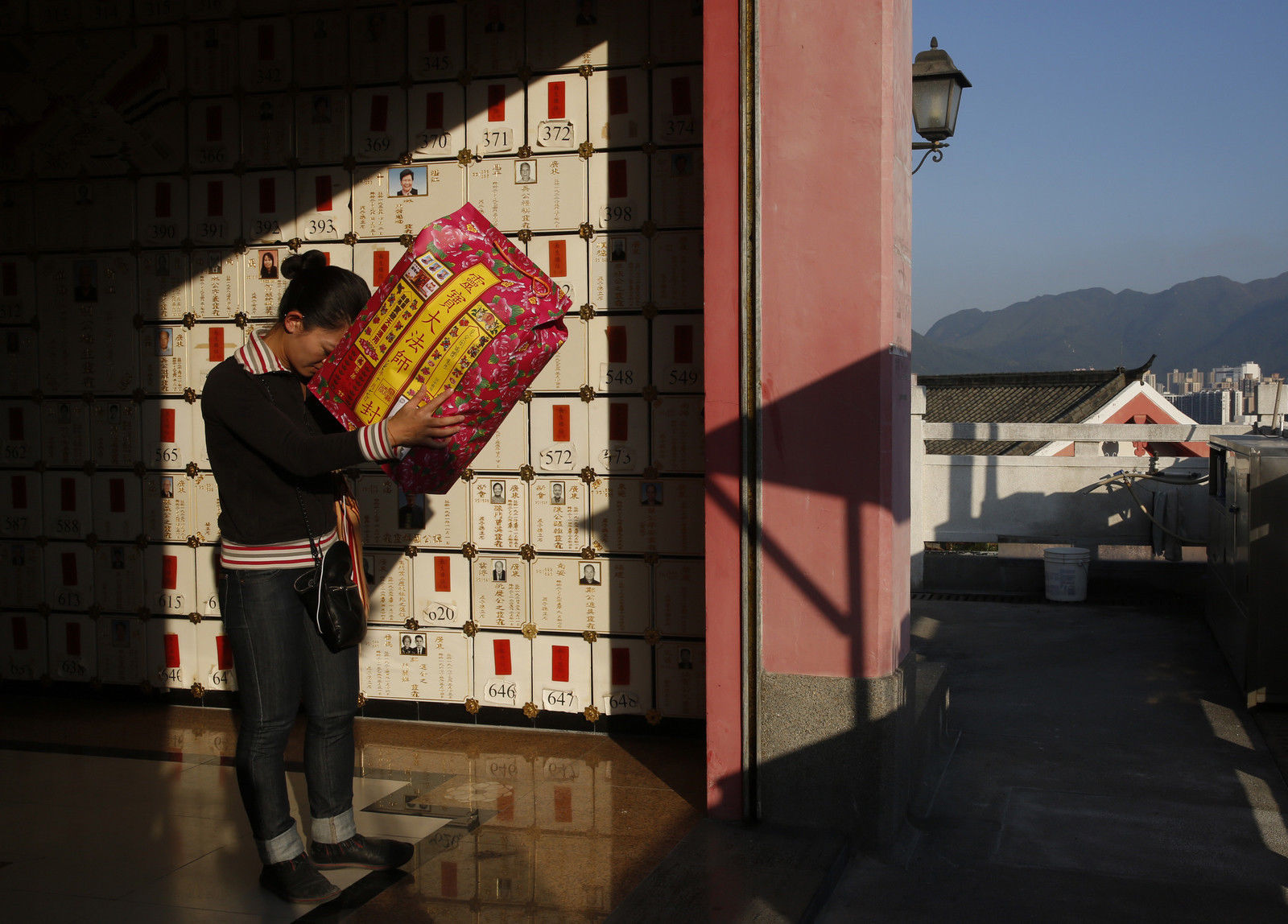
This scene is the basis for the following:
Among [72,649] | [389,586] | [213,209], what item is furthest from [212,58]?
[72,649]

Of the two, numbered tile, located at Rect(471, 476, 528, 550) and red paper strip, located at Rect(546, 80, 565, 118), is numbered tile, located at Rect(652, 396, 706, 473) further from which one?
red paper strip, located at Rect(546, 80, 565, 118)

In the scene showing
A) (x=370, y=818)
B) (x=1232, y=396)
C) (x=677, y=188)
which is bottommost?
(x=370, y=818)

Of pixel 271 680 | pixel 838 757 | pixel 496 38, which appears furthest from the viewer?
pixel 496 38

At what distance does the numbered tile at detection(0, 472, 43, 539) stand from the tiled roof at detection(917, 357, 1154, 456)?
2159 cm

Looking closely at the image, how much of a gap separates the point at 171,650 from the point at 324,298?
2.70m

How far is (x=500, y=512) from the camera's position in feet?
14.5

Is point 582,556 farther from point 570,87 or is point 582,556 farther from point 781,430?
point 570,87

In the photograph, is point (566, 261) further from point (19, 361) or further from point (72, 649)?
point (72, 649)

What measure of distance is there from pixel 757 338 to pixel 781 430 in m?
0.28

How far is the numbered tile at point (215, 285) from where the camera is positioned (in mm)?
4668

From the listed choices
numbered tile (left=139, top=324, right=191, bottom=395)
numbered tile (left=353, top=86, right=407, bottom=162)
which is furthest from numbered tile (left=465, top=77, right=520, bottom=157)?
numbered tile (left=139, top=324, right=191, bottom=395)

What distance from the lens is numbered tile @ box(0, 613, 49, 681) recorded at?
16.5 feet

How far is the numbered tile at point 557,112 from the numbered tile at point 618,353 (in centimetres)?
70

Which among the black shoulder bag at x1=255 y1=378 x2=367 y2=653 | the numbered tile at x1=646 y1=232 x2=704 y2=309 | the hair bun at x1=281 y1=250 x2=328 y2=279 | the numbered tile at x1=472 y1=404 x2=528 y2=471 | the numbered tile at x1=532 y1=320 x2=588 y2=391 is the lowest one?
the black shoulder bag at x1=255 y1=378 x2=367 y2=653
